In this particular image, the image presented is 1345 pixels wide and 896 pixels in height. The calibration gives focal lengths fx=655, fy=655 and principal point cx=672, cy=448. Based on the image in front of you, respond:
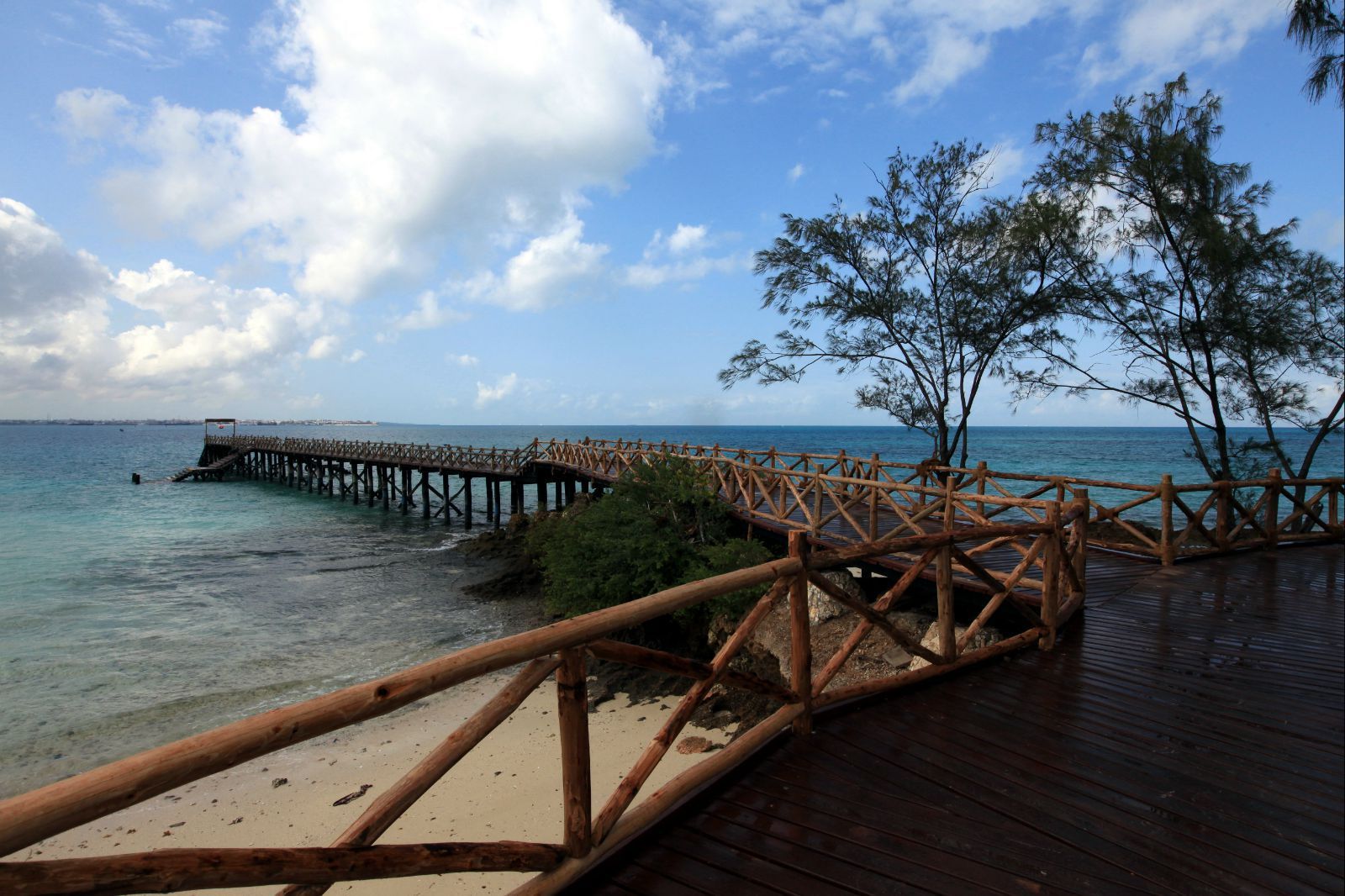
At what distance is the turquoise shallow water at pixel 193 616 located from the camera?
36.1ft

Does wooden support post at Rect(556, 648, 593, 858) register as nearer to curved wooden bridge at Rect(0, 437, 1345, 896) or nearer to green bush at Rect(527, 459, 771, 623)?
curved wooden bridge at Rect(0, 437, 1345, 896)

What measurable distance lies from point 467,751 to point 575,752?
0.52 meters

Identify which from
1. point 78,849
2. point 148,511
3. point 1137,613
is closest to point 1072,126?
point 1137,613

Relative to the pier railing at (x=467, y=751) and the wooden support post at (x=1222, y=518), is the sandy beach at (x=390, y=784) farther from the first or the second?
the wooden support post at (x=1222, y=518)

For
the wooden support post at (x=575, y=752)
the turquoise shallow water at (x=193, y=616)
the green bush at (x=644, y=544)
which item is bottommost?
the turquoise shallow water at (x=193, y=616)

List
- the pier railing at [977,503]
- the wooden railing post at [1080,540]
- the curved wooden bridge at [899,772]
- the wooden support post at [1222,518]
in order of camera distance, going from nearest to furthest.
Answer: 1. the curved wooden bridge at [899,772]
2. the wooden railing post at [1080,540]
3. the pier railing at [977,503]
4. the wooden support post at [1222,518]

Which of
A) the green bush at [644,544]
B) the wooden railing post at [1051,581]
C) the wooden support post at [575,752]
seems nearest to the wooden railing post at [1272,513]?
the wooden railing post at [1051,581]

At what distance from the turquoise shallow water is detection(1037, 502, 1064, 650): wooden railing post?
37.0 ft

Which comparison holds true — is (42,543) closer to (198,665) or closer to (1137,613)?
(198,665)

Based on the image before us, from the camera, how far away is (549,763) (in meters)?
8.63

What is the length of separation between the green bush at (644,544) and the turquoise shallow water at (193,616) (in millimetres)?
2458

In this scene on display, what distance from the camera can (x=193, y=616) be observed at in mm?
16609

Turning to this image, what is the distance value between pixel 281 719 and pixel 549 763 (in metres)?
7.45

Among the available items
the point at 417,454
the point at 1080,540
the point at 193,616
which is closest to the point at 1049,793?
the point at 1080,540
